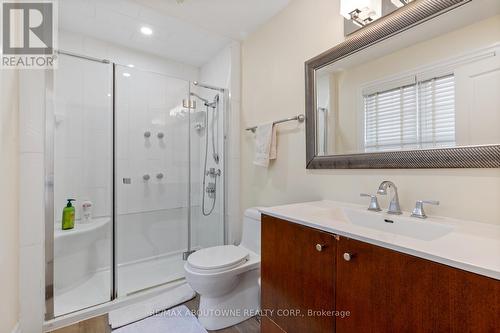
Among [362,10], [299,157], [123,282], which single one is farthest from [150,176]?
[362,10]

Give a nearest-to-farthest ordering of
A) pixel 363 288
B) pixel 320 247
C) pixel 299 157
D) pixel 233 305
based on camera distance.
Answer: pixel 363 288 < pixel 320 247 < pixel 233 305 < pixel 299 157

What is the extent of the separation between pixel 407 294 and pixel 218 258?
113 cm

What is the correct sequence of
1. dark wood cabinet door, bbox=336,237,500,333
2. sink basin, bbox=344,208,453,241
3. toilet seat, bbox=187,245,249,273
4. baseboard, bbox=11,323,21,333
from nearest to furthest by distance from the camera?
dark wood cabinet door, bbox=336,237,500,333, sink basin, bbox=344,208,453,241, baseboard, bbox=11,323,21,333, toilet seat, bbox=187,245,249,273

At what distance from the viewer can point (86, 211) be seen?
6.89 ft

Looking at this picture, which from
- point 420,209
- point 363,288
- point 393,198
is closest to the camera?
point 363,288

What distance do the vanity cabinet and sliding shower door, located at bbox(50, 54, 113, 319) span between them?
4.79ft

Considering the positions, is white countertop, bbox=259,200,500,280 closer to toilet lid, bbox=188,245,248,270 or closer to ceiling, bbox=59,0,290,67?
toilet lid, bbox=188,245,248,270

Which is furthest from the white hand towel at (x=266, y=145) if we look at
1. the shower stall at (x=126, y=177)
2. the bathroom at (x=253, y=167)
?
the shower stall at (x=126, y=177)

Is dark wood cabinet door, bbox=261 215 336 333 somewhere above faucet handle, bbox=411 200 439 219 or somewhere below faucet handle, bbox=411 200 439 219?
below

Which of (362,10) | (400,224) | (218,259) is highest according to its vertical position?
(362,10)

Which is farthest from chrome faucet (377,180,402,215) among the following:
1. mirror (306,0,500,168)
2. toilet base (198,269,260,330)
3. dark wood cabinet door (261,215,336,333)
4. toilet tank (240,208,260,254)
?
toilet base (198,269,260,330)

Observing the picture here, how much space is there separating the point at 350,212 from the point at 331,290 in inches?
18.3

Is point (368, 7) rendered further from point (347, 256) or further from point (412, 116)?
point (347, 256)

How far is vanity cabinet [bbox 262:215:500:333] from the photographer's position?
22.8 inches
